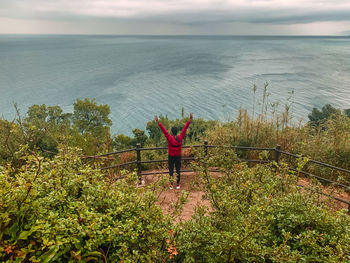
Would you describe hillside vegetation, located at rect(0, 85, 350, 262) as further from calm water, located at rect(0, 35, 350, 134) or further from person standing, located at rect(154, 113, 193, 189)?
calm water, located at rect(0, 35, 350, 134)

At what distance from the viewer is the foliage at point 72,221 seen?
179cm

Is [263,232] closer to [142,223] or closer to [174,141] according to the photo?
[142,223]

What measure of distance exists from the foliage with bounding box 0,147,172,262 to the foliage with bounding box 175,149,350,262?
1.02ft

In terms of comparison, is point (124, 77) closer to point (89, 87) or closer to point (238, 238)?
point (89, 87)

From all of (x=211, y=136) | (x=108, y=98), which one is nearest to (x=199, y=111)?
(x=108, y=98)

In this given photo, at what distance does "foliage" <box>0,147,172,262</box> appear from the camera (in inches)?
70.4

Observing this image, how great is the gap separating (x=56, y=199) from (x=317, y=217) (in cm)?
253

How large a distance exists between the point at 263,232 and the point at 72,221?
5.46 ft

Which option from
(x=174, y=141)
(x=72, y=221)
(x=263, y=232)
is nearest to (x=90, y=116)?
(x=174, y=141)

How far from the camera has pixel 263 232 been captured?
218 centimetres

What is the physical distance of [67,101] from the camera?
4462 cm

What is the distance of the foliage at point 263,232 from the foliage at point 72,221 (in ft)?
1.02

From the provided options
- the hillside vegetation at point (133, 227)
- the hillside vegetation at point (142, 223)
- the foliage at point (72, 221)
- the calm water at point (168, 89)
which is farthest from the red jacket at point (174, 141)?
the calm water at point (168, 89)

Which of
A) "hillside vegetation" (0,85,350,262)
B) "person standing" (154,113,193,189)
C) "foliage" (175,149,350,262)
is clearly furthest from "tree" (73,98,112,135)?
"foliage" (175,149,350,262)
